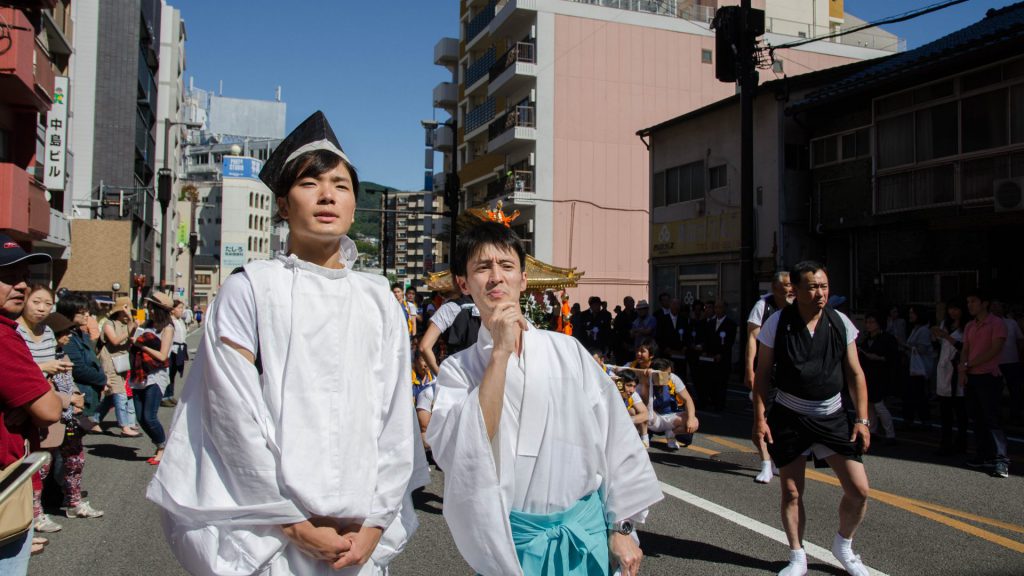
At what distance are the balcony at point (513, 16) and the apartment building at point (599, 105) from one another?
0.27 feet

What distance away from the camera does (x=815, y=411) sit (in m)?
4.88

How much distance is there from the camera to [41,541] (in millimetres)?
5613

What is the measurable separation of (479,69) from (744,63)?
31.8m

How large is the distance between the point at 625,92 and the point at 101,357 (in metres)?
30.2

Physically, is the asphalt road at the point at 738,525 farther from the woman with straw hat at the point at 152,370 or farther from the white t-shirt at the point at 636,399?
the white t-shirt at the point at 636,399

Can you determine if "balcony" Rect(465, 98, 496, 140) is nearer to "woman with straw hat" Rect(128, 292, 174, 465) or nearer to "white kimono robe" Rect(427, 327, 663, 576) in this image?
"woman with straw hat" Rect(128, 292, 174, 465)

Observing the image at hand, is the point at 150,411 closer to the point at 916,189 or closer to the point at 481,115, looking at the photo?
the point at 916,189

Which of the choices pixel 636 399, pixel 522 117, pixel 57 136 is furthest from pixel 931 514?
pixel 522 117

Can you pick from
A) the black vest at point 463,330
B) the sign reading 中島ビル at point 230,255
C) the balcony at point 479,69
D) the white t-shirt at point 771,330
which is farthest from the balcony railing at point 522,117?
the sign reading 中島ビル at point 230,255

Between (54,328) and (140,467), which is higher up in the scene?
(54,328)

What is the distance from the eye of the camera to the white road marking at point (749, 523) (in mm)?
5211

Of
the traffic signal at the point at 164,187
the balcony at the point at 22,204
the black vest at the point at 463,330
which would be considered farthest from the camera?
the traffic signal at the point at 164,187

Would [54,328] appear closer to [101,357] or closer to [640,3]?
A: [101,357]

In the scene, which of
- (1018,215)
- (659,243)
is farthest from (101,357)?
(659,243)
